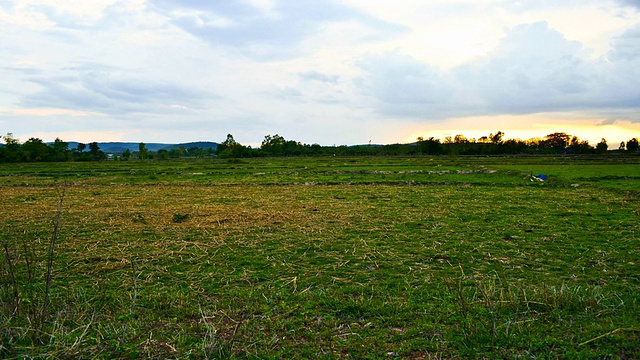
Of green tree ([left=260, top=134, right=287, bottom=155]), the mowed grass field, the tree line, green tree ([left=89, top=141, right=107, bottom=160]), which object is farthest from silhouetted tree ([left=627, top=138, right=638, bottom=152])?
green tree ([left=89, top=141, right=107, bottom=160])

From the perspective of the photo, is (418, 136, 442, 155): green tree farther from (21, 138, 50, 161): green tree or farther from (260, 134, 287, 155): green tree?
(21, 138, 50, 161): green tree

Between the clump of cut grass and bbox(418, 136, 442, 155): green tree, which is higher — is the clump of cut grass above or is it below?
below

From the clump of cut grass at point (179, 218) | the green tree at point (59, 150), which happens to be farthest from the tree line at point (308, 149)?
the clump of cut grass at point (179, 218)

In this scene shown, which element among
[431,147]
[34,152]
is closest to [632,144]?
[431,147]

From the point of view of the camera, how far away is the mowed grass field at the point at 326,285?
4582mm

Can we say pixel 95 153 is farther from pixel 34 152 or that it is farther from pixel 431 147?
pixel 431 147

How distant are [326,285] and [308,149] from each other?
133264 millimetres

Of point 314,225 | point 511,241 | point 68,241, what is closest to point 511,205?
point 511,241

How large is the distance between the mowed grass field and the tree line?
262ft

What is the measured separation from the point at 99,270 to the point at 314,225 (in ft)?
19.5

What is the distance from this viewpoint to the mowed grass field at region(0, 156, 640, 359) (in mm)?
4582

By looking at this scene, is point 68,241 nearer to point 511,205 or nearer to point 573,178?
point 511,205

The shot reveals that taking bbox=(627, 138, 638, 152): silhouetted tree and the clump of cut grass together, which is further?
bbox=(627, 138, 638, 152): silhouetted tree

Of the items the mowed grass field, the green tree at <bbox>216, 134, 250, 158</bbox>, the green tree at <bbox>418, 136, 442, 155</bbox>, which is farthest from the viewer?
the green tree at <bbox>418, 136, 442, 155</bbox>
